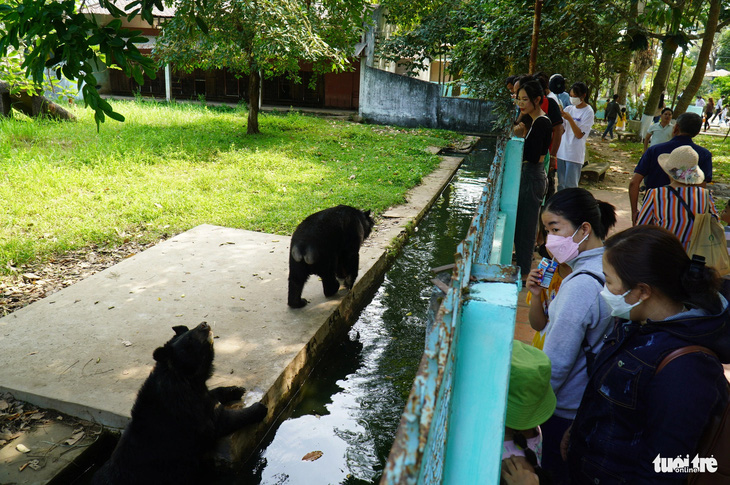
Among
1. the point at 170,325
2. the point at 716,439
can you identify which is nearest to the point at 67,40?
the point at 170,325

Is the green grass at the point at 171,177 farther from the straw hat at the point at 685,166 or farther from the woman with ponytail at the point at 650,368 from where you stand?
the woman with ponytail at the point at 650,368

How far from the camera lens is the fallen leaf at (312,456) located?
139 inches

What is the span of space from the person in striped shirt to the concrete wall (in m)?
15.1

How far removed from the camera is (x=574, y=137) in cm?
721

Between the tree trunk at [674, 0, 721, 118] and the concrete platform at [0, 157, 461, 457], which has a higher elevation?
the tree trunk at [674, 0, 721, 118]

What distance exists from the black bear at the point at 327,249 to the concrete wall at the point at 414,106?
1509cm

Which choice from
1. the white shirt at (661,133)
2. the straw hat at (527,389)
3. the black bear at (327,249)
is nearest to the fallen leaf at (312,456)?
the black bear at (327,249)

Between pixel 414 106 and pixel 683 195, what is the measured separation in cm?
1613

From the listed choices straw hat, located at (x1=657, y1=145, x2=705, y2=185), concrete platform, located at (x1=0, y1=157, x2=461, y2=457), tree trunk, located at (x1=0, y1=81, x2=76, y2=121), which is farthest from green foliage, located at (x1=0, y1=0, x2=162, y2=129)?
tree trunk, located at (x1=0, y1=81, x2=76, y2=121)

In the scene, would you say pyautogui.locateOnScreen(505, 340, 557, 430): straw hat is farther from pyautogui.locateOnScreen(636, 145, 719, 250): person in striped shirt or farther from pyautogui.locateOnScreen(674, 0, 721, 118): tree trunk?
pyautogui.locateOnScreen(674, 0, 721, 118): tree trunk

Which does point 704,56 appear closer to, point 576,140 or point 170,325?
point 576,140

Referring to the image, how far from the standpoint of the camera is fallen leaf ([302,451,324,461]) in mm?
3533

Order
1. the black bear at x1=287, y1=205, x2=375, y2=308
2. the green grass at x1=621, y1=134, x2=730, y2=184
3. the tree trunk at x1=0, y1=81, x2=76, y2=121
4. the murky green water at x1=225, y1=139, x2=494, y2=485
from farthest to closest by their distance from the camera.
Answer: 1. the tree trunk at x1=0, y1=81, x2=76, y2=121
2. the green grass at x1=621, y1=134, x2=730, y2=184
3. the black bear at x1=287, y1=205, x2=375, y2=308
4. the murky green water at x1=225, y1=139, x2=494, y2=485

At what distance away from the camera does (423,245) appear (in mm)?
7457
